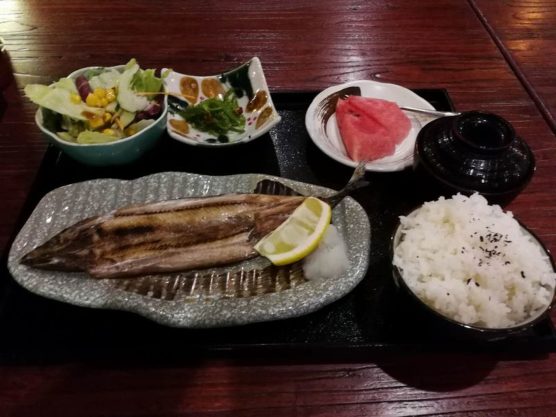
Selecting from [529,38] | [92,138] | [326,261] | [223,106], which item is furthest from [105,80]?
[529,38]

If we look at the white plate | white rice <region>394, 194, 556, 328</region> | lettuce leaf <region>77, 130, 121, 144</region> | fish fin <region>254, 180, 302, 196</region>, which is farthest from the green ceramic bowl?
white rice <region>394, 194, 556, 328</region>

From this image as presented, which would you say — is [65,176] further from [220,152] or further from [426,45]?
[426,45]

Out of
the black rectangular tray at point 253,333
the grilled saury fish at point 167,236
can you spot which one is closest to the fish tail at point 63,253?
the grilled saury fish at point 167,236

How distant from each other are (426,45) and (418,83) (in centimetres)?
39

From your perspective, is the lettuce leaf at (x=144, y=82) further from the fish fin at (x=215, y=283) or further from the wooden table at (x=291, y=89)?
the fish fin at (x=215, y=283)

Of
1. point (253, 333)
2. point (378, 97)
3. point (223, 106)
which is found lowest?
point (253, 333)

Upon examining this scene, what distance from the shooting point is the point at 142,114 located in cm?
180

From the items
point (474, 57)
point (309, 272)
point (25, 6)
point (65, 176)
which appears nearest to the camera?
point (309, 272)

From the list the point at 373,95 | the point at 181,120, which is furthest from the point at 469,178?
the point at 181,120

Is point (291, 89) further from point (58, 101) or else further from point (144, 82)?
point (58, 101)

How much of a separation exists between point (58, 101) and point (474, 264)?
1.55m

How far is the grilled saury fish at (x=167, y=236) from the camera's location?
1360 mm

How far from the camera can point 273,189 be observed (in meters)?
1.59

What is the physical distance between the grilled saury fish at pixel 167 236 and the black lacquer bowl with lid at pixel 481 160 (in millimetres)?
313
